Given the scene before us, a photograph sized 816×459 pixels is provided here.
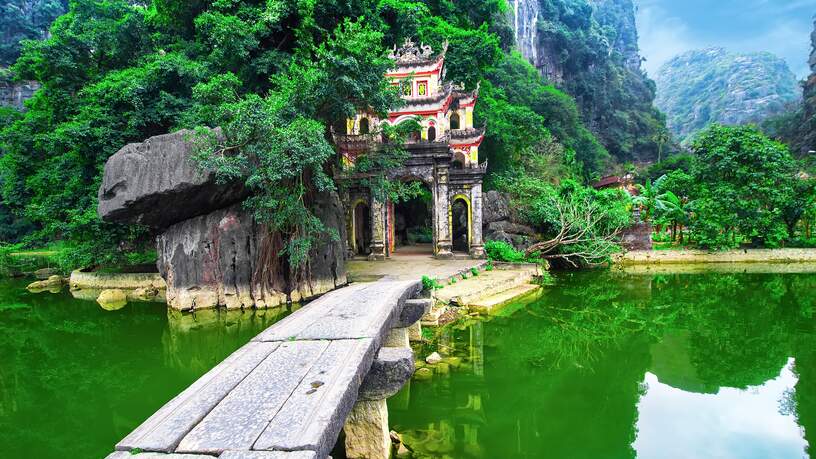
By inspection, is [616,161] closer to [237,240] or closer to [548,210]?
[548,210]

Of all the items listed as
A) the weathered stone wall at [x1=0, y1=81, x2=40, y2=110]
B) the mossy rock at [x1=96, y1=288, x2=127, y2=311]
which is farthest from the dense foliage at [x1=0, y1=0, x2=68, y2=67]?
the mossy rock at [x1=96, y1=288, x2=127, y2=311]

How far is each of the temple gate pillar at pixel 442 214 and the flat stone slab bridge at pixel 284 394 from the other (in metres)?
10.0

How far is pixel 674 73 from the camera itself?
341 ft

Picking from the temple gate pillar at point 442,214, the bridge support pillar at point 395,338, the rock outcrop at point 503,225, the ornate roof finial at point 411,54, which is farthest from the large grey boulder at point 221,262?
the ornate roof finial at point 411,54

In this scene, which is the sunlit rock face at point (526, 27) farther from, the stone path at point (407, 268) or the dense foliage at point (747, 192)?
the stone path at point (407, 268)

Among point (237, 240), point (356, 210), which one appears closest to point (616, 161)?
point (356, 210)

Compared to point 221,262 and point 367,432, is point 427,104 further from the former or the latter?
point 367,432

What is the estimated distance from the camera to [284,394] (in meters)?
2.85

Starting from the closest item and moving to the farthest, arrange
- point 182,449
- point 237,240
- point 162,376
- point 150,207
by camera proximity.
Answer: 1. point 182,449
2. point 162,376
3. point 150,207
4. point 237,240

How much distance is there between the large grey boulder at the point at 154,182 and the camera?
30.0ft

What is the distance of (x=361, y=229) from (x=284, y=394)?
1395 cm

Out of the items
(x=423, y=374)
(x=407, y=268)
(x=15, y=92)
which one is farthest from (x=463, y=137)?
(x=15, y=92)

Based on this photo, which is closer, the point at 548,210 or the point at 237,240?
the point at 237,240

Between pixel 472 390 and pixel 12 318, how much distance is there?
11893 mm
